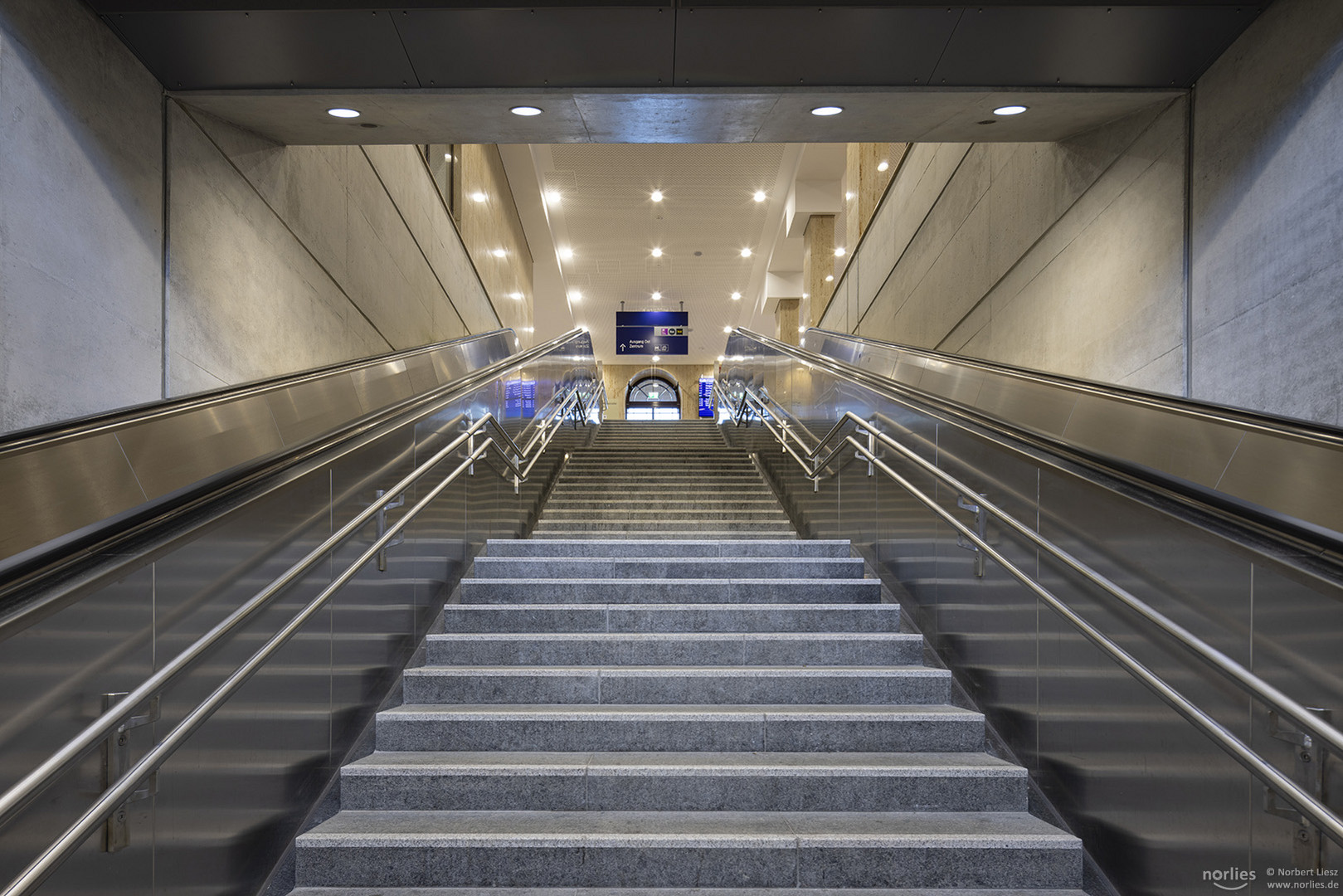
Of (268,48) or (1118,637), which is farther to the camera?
(268,48)

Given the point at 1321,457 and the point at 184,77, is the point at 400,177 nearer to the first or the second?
the point at 184,77

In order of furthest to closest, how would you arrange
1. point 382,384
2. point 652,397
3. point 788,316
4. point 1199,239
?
point 652,397 → point 788,316 → point 1199,239 → point 382,384

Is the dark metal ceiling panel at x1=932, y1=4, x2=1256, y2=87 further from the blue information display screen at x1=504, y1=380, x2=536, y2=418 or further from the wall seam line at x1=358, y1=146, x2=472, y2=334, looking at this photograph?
the wall seam line at x1=358, y1=146, x2=472, y2=334

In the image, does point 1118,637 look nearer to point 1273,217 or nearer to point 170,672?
point 1273,217

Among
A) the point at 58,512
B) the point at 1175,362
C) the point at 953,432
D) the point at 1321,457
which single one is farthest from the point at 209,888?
the point at 1175,362

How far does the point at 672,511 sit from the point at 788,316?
15.2m

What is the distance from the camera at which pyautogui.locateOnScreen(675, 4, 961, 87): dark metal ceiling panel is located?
3.94 meters

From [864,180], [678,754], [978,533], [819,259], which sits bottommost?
[678,754]

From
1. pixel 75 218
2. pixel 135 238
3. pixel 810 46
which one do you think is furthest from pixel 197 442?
pixel 810 46

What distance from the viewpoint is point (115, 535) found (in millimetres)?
1754

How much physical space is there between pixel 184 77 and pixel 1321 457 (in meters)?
4.61

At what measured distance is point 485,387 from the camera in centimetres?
502

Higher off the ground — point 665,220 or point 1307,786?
point 665,220

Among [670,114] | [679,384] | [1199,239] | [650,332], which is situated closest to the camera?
[1199,239]
